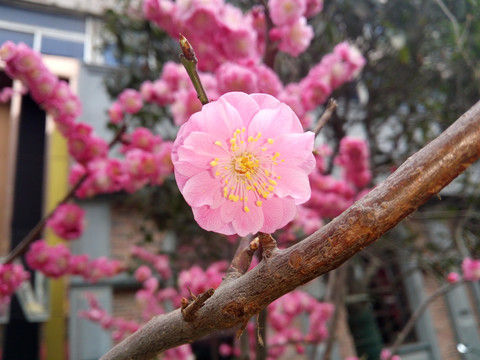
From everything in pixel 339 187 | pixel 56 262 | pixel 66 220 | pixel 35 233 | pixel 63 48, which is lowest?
pixel 35 233

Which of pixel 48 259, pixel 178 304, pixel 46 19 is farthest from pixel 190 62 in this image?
pixel 46 19

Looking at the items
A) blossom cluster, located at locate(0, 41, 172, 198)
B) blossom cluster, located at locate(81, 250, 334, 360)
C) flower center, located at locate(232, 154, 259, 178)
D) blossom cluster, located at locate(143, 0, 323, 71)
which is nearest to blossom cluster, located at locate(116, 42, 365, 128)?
blossom cluster, located at locate(143, 0, 323, 71)

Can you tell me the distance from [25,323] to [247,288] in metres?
3.74

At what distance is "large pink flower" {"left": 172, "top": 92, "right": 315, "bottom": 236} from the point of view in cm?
56

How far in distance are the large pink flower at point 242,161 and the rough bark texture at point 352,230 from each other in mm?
88

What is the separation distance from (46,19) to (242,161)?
4537 millimetres

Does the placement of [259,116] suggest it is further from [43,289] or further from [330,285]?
[43,289]

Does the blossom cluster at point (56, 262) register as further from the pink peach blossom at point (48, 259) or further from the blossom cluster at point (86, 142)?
the blossom cluster at point (86, 142)

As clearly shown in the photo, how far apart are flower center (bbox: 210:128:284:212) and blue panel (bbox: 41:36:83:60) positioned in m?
4.22

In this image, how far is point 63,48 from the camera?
4551 mm

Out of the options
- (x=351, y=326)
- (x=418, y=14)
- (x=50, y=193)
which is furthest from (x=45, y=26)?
(x=351, y=326)

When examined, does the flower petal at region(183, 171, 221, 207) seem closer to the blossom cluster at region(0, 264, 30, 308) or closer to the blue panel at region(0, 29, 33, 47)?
the blossom cluster at region(0, 264, 30, 308)

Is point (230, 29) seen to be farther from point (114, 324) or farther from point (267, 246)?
point (114, 324)

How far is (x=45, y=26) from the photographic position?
409 centimetres
